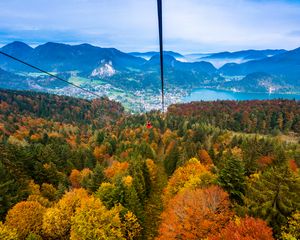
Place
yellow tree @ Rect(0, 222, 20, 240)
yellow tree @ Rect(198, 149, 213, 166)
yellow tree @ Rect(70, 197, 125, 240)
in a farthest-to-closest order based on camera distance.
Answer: yellow tree @ Rect(198, 149, 213, 166), yellow tree @ Rect(70, 197, 125, 240), yellow tree @ Rect(0, 222, 20, 240)

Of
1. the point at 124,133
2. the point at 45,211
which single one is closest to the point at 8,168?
the point at 45,211

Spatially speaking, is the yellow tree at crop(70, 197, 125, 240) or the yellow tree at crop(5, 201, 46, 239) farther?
the yellow tree at crop(5, 201, 46, 239)

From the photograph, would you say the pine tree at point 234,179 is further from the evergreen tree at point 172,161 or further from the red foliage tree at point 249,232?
the evergreen tree at point 172,161

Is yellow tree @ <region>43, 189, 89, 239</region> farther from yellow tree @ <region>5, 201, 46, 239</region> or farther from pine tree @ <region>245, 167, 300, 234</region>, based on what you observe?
pine tree @ <region>245, 167, 300, 234</region>

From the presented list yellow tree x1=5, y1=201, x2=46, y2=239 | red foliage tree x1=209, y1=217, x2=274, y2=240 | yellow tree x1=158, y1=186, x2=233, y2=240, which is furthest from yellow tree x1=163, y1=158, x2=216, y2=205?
yellow tree x1=5, y1=201, x2=46, y2=239

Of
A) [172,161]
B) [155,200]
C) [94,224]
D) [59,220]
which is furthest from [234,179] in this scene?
[172,161]

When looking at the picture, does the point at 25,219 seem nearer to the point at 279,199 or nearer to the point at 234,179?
the point at 234,179

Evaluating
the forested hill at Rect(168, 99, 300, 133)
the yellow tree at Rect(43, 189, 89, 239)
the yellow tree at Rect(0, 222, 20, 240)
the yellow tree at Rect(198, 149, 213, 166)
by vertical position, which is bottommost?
the forested hill at Rect(168, 99, 300, 133)

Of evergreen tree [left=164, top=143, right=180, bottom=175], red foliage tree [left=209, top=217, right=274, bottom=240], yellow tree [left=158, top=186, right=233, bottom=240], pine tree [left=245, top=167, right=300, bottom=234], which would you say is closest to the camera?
red foliage tree [left=209, top=217, right=274, bottom=240]

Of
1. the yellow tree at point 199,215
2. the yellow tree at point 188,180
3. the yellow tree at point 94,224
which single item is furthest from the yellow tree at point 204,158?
the yellow tree at point 94,224
